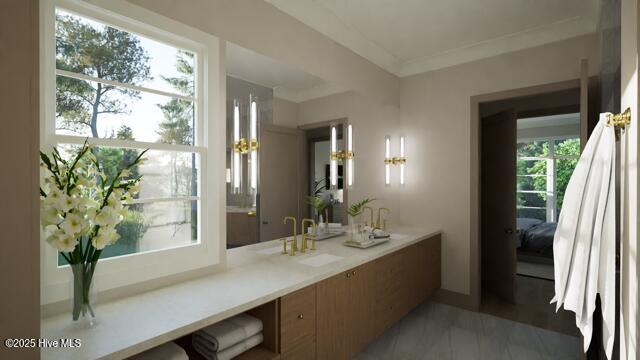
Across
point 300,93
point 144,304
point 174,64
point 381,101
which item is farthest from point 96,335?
point 381,101

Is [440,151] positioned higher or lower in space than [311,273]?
higher

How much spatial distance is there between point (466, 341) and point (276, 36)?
2933mm

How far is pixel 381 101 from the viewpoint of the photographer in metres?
3.37

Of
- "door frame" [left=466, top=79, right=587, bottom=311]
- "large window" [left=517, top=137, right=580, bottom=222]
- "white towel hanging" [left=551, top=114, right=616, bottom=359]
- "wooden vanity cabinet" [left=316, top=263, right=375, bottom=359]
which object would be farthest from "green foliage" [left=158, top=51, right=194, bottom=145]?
"large window" [left=517, top=137, right=580, bottom=222]

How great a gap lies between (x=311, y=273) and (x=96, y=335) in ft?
3.33

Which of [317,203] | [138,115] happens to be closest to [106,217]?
[138,115]

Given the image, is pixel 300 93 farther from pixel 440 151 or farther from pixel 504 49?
pixel 504 49

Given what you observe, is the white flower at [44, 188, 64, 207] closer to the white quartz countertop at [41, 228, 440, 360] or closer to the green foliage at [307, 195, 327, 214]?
the white quartz countertop at [41, 228, 440, 360]

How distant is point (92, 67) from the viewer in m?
1.37

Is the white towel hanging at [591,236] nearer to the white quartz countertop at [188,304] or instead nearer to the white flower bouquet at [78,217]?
the white quartz countertop at [188,304]

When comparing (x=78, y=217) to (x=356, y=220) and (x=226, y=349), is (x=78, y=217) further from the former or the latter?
(x=356, y=220)

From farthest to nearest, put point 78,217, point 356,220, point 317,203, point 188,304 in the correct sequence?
point 356,220
point 317,203
point 188,304
point 78,217

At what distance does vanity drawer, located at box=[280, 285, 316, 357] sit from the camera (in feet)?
4.93

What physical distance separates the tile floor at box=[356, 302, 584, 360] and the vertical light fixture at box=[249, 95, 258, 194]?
1.60 m
